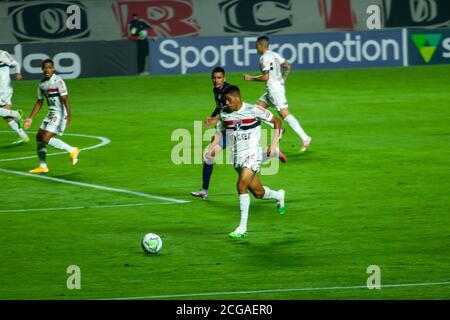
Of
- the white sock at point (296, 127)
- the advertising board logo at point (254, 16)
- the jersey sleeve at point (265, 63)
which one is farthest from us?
the advertising board logo at point (254, 16)

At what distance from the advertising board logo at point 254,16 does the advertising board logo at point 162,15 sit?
1483 millimetres

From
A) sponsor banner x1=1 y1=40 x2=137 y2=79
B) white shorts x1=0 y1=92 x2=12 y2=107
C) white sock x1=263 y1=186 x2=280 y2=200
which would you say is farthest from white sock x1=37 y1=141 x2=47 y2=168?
sponsor banner x1=1 y1=40 x2=137 y2=79

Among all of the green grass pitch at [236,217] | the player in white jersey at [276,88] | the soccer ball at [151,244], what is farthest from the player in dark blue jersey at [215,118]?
the player in white jersey at [276,88]

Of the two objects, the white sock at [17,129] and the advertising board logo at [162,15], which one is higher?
the white sock at [17,129]

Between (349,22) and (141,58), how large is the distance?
36.1 ft

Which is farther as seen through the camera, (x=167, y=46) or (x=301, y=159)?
(x=167, y=46)

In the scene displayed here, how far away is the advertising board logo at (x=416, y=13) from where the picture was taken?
50.9 meters

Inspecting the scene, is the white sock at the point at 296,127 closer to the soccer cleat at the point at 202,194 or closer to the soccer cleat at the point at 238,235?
the soccer cleat at the point at 202,194

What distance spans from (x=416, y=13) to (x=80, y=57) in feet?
54.0

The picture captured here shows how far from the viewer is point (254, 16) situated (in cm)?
5009

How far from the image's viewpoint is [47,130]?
23266 millimetres

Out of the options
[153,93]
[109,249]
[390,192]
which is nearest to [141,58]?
[153,93]

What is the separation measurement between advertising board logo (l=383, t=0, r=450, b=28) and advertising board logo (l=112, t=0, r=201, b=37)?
867cm
